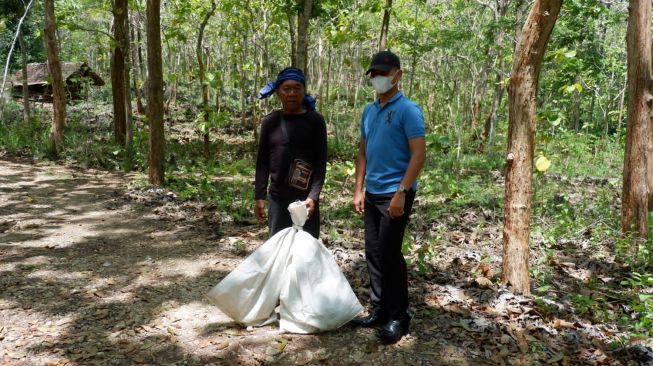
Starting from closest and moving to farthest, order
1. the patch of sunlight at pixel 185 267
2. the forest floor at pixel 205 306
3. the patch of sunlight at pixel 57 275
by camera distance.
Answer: the forest floor at pixel 205 306, the patch of sunlight at pixel 57 275, the patch of sunlight at pixel 185 267

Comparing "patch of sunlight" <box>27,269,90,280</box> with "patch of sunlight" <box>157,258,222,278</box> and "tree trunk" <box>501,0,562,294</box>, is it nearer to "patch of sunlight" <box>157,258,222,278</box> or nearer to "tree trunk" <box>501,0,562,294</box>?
"patch of sunlight" <box>157,258,222,278</box>

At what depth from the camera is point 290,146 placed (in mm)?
3488

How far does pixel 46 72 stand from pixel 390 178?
2422 centimetres

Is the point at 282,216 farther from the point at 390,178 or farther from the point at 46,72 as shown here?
the point at 46,72

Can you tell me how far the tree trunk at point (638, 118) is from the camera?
218 inches

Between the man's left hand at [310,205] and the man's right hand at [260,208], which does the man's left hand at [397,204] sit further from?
the man's right hand at [260,208]

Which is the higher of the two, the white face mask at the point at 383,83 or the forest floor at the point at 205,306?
the white face mask at the point at 383,83

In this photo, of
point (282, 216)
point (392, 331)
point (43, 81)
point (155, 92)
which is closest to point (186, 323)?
point (282, 216)

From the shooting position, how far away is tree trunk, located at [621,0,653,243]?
5535 mm

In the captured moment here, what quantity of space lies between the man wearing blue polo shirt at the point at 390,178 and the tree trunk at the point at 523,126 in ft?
3.57

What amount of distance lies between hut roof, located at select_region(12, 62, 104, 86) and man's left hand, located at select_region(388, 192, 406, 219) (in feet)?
67.4

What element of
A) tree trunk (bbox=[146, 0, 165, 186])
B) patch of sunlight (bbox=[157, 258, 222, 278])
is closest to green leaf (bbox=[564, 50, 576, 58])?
patch of sunlight (bbox=[157, 258, 222, 278])

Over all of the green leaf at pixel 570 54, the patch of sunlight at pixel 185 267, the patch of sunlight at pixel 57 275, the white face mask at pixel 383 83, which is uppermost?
the green leaf at pixel 570 54

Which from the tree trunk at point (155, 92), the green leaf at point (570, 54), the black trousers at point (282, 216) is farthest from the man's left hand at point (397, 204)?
the tree trunk at point (155, 92)
